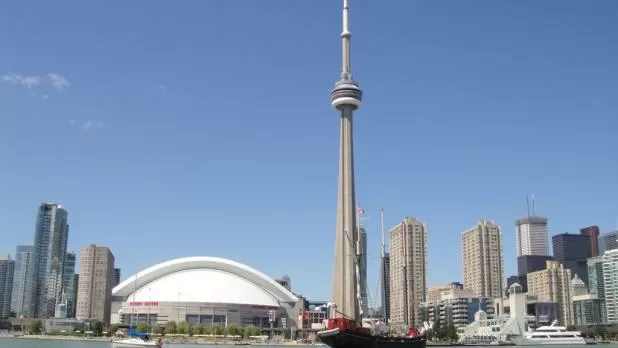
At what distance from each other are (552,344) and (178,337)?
99503mm

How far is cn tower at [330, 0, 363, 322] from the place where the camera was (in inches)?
5669

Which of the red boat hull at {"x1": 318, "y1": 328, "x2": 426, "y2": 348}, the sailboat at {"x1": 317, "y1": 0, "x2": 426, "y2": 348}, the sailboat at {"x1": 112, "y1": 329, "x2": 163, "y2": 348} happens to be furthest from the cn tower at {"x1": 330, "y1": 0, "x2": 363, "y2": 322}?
the red boat hull at {"x1": 318, "y1": 328, "x2": 426, "y2": 348}

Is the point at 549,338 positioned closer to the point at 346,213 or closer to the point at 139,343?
the point at 346,213

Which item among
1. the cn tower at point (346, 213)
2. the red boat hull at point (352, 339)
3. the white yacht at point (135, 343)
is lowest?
the white yacht at point (135, 343)

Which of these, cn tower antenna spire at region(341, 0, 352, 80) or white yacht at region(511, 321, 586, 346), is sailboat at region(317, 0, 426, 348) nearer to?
cn tower antenna spire at region(341, 0, 352, 80)

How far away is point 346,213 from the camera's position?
472 ft

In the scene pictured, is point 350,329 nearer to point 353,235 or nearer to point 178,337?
point 353,235

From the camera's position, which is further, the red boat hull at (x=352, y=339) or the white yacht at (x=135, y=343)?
the white yacht at (x=135, y=343)

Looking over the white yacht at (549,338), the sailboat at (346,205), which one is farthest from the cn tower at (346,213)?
the white yacht at (549,338)

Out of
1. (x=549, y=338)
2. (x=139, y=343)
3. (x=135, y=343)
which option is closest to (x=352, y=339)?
(x=139, y=343)

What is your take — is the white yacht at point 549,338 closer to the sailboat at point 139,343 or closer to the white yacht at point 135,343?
the sailboat at point 139,343

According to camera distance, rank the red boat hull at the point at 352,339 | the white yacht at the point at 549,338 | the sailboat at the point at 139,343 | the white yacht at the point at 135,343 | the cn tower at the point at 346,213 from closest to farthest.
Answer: the red boat hull at the point at 352,339 < the sailboat at the point at 139,343 < the white yacht at the point at 135,343 < the cn tower at the point at 346,213 < the white yacht at the point at 549,338

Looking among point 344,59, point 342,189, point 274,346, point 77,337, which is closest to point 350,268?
point 342,189

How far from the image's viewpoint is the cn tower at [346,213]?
144000mm
